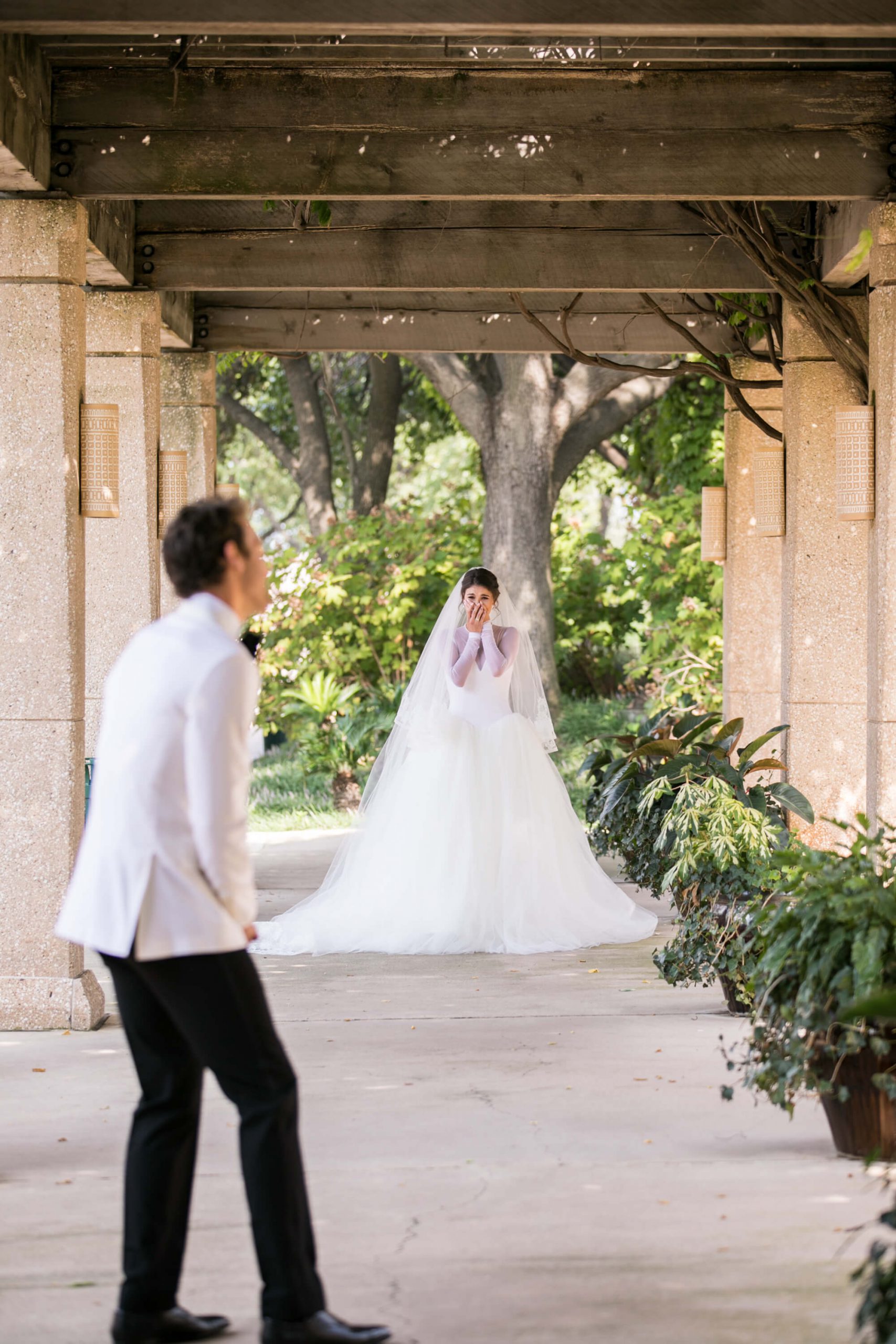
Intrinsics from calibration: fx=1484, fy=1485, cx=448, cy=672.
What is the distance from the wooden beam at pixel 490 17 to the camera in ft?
16.5

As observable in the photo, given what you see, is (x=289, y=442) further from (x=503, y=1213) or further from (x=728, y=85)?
(x=503, y=1213)

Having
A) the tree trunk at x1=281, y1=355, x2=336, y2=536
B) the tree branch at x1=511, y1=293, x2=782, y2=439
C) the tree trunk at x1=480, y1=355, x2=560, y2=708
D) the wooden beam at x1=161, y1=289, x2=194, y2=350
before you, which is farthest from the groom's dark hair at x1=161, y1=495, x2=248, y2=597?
the tree trunk at x1=281, y1=355, x2=336, y2=536

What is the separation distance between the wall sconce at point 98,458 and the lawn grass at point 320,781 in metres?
6.43

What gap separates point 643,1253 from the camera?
3.94 m

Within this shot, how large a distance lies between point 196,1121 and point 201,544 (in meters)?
1.33

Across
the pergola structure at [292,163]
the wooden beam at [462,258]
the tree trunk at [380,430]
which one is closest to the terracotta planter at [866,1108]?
the pergola structure at [292,163]

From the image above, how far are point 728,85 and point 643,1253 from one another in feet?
15.9

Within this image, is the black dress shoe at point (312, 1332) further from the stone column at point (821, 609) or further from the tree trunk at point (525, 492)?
the tree trunk at point (525, 492)

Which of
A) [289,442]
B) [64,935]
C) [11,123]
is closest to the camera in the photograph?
[64,935]

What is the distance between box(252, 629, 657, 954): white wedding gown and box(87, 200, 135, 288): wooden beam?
2.98 meters

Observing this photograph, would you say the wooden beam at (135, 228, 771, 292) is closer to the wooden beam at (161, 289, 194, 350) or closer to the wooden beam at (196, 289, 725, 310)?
the wooden beam at (161, 289, 194, 350)

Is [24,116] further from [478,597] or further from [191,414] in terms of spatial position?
[191,414]

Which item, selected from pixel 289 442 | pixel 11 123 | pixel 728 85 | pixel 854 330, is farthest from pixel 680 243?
pixel 289 442

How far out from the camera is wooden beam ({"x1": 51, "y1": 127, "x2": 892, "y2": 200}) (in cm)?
647
